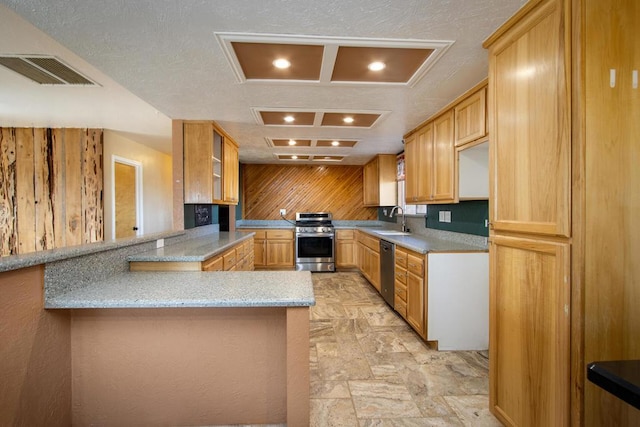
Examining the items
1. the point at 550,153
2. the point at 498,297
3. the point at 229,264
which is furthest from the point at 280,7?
the point at 229,264

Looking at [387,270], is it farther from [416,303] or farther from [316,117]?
[316,117]

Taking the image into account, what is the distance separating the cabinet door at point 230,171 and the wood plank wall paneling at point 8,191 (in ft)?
9.39

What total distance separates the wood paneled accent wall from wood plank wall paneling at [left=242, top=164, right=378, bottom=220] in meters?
2.62

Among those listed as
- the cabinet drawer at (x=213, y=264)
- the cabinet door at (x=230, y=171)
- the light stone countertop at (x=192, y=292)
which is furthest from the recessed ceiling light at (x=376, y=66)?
the cabinet door at (x=230, y=171)

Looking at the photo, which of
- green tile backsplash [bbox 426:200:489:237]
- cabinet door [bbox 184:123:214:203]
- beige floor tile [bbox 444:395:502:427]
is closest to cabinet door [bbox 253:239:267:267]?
cabinet door [bbox 184:123:214:203]

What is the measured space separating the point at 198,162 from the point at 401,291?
2.63 meters

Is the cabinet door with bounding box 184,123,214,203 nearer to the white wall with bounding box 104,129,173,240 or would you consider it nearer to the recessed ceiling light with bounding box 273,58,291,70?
the recessed ceiling light with bounding box 273,58,291,70

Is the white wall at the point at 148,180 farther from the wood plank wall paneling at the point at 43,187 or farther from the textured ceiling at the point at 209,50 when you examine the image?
the textured ceiling at the point at 209,50

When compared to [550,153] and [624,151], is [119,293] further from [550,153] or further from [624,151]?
[624,151]

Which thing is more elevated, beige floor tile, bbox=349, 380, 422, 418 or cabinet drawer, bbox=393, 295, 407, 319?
cabinet drawer, bbox=393, 295, 407, 319

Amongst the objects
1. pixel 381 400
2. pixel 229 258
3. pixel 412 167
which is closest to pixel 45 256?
pixel 229 258

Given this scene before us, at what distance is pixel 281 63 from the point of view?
1889 millimetres

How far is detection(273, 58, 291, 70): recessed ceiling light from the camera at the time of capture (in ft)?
6.08

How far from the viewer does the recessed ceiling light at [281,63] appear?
1852mm
